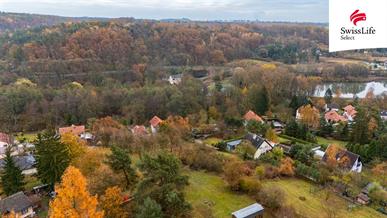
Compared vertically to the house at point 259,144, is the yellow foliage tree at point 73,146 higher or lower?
higher

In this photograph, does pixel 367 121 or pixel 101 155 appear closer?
pixel 101 155

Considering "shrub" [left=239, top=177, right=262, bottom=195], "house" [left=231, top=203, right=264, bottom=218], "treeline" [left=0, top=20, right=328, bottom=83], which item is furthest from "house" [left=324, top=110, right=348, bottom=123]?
"treeline" [left=0, top=20, right=328, bottom=83]

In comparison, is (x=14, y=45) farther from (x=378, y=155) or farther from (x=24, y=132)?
(x=378, y=155)

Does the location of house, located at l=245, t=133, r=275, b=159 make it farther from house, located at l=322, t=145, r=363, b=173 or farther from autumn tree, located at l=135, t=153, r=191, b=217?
autumn tree, located at l=135, t=153, r=191, b=217

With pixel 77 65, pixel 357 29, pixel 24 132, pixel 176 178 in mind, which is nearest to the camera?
pixel 357 29

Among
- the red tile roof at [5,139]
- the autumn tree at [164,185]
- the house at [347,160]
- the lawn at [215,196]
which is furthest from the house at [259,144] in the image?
the red tile roof at [5,139]

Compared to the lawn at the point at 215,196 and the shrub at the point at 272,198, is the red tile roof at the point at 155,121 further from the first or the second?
the shrub at the point at 272,198

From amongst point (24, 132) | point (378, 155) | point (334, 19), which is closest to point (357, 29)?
point (334, 19)
